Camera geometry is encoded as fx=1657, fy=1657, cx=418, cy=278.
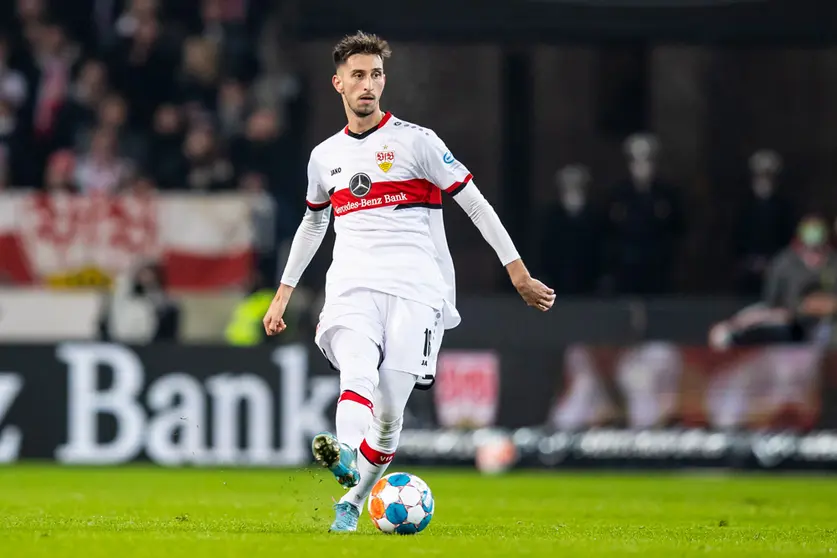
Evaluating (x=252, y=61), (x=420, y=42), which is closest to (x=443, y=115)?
(x=420, y=42)

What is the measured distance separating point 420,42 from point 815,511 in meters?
8.30

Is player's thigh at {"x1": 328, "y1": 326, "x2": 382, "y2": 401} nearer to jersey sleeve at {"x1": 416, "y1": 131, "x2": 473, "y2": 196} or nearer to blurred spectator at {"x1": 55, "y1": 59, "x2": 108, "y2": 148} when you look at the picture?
jersey sleeve at {"x1": 416, "y1": 131, "x2": 473, "y2": 196}

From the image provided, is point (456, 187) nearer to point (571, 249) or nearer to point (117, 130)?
point (571, 249)

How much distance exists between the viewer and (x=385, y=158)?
8.29 meters

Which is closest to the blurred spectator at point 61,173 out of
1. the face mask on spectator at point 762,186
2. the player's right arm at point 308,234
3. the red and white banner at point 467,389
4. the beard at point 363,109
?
the red and white banner at point 467,389

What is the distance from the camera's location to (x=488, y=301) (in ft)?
54.8

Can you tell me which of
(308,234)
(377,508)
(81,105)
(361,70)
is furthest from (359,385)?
(81,105)

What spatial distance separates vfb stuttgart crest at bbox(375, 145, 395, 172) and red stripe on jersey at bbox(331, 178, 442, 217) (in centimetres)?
8

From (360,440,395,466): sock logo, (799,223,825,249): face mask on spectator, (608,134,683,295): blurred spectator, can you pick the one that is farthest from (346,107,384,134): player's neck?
(799,223,825,249): face mask on spectator

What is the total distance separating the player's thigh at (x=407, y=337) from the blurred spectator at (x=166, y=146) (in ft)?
32.1

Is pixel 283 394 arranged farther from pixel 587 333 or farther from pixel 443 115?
pixel 443 115

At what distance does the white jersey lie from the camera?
27.1 ft

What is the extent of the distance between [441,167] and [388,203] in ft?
1.06

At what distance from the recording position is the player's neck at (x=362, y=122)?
27.4 ft
